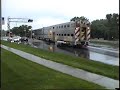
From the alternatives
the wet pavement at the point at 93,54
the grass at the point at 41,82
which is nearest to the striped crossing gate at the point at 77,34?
the wet pavement at the point at 93,54

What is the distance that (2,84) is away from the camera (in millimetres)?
12164

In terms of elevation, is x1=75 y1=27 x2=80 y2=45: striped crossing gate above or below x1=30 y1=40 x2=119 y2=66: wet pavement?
above

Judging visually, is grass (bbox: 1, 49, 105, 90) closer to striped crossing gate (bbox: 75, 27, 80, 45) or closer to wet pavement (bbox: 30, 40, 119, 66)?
wet pavement (bbox: 30, 40, 119, 66)

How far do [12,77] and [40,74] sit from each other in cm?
136

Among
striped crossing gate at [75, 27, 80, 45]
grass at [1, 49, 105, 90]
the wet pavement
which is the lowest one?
the wet pavement

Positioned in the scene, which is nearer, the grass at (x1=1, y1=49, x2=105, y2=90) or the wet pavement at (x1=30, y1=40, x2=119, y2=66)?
the grass at (x1=1, y1=49, x2=105, y2=90)

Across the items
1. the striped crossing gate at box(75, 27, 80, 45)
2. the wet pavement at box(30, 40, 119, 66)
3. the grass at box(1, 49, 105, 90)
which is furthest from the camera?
the striped crossing gate at box(75, 27, 80, 45)

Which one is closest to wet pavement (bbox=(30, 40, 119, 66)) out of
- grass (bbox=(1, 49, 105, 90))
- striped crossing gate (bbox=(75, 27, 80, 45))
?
striped crossing gate (bbox=(75, 27, 80, 45))

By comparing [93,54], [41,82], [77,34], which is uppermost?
[77,34]

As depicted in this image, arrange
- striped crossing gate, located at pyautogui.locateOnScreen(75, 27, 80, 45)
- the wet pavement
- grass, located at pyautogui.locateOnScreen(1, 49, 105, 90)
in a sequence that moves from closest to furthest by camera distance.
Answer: grass, located at pyautogui.locateOnScreen(1, 49, 105, 90) < the wet pavement < striped crossing gate, located at pyautogui.locateOnScreen(75, 27, 80, 45)

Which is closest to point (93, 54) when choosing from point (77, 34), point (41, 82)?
point (77, 34)

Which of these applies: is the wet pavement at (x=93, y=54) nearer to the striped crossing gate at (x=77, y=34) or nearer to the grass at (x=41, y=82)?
the striped crossing gate at (x=77, y=34)

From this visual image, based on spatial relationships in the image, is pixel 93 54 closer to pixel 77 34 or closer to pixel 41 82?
pixel 77 34

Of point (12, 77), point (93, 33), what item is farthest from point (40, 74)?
point (93, 33)
